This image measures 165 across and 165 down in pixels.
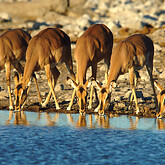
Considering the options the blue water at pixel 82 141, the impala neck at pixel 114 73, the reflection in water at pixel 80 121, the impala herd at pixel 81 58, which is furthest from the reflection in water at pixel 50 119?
the impala neck at pixel 114 73

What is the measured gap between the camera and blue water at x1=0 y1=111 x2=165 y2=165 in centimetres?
720

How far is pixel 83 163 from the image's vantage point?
692 cm

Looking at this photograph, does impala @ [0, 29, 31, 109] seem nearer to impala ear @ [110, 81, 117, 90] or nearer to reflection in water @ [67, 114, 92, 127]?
reflection in water @ [67, 114, 92, 127]

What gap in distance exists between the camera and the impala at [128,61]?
1157cm

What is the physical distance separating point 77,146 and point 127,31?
66.5ft

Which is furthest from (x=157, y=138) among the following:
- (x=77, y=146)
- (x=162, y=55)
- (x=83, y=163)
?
(x=162, y=55)

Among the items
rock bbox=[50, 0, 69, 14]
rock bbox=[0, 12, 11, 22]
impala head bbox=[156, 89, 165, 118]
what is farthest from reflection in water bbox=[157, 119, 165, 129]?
rock bbox=[50, 0, 69, 14]

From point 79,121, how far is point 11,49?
4160 millimetres

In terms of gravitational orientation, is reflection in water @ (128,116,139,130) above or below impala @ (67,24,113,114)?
below

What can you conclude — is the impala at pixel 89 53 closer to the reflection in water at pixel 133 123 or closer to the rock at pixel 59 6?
the reflection in water at pixel 133 123

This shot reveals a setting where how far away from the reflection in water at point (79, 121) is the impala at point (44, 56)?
0.69m

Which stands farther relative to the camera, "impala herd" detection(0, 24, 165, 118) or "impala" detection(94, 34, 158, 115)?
"impala herd" detection(0, 24, 165, 118)

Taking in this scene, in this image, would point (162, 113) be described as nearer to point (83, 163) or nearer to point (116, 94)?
point (116, 94)

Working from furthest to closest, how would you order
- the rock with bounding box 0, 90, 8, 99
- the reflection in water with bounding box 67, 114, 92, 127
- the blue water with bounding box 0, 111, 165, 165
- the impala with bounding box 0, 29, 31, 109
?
the rock with bounding box 0, 90, 8, 99, the impala with bounding box 0, 29, 31, 109, the reflection in water with bounding box 67, 114, 92, 127, the blue water with bounding box 0, 111, 165, 165
